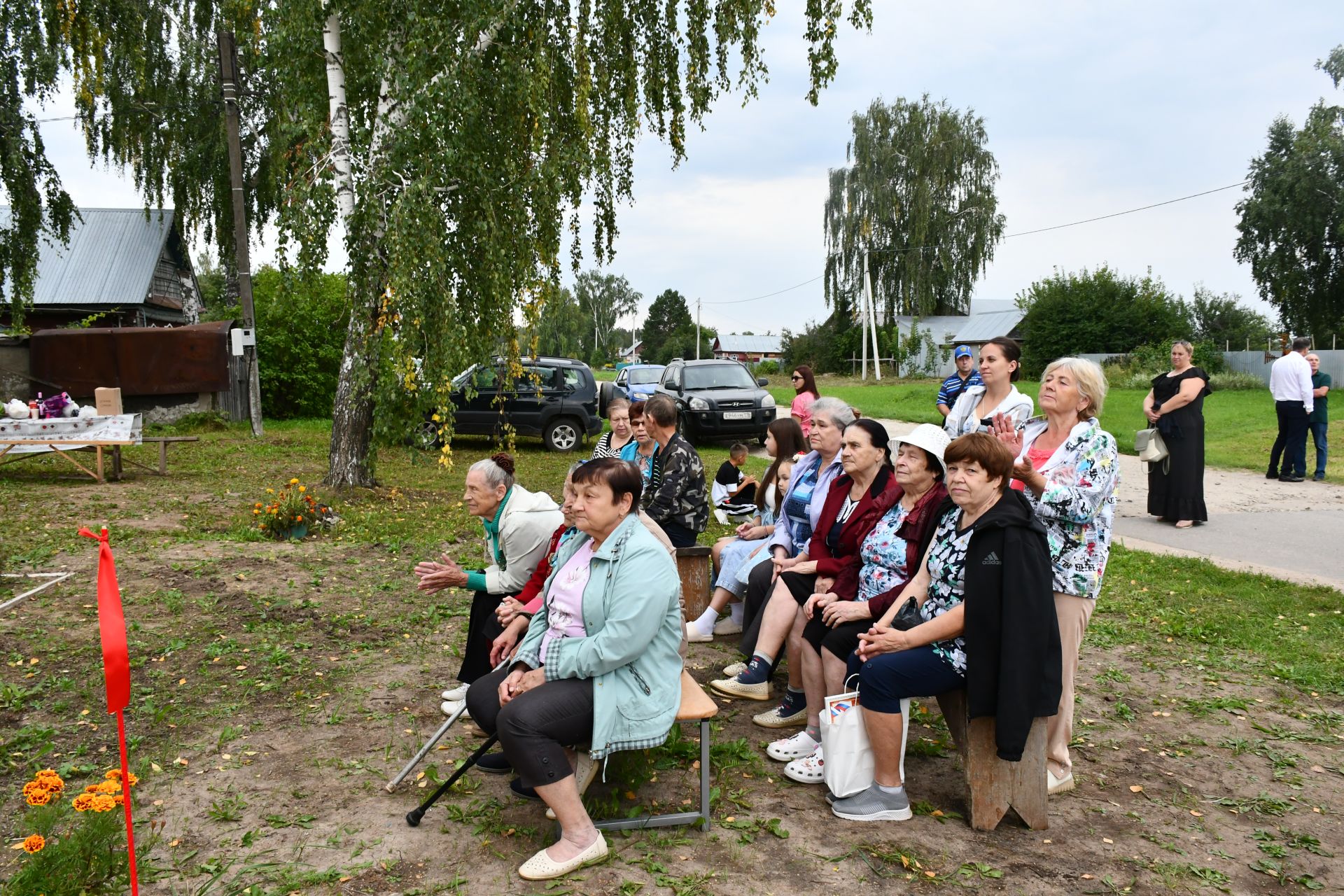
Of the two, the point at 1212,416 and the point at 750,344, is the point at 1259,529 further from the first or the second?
the point at 750,344

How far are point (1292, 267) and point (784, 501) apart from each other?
42180 millimetres

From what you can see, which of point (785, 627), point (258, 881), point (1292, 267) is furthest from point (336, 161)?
point (1292, 267)

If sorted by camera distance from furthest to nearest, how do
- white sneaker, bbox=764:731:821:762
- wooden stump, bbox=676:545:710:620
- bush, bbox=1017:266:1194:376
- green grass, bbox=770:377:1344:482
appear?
1. bush, bbox=1017:266:1194:376
2. green grass, bbox=770:377:1344:482
3. wooden stump, bbox=676:545:710:620
4. white sneaker, bbox=764:731:821:762

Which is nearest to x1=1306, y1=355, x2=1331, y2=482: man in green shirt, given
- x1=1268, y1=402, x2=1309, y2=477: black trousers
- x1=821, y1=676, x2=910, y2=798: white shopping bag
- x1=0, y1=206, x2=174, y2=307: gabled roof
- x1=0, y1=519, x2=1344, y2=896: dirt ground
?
x1=1268, y1=402, x2=1309, y2=477: black trousers

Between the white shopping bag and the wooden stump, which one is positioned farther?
the wooden stump

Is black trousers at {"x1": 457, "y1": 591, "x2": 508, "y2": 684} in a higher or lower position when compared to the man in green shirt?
lower

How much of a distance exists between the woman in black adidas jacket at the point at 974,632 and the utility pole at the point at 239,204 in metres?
16.1

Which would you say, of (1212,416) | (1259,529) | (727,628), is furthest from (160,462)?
(1212,416)

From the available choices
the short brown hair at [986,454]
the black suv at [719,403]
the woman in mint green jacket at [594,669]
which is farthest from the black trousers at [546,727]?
the black suv at [719,403]

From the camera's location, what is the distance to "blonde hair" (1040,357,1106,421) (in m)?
3.84

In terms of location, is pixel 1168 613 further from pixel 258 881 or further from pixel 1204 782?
pixel 258 881

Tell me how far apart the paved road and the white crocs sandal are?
16.8ft

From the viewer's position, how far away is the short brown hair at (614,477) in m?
3.42

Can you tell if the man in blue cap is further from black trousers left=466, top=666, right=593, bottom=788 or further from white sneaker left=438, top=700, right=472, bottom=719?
black trousers left=466, top=666, right=593, bottom=788
